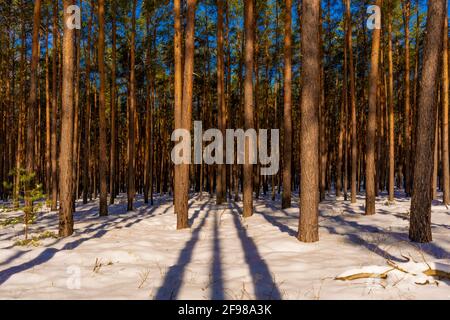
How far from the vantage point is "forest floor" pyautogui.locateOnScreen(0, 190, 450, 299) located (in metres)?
3.78

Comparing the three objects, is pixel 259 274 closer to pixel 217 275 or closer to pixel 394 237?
pixel 217 275

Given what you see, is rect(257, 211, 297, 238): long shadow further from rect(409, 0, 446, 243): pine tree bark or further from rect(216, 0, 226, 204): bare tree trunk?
rect(216, 0, 226, 204): bare tree trunk

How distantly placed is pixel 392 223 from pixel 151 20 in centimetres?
1564

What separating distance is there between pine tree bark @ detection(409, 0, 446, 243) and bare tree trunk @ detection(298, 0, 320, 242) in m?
1.74

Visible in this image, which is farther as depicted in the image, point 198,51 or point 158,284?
point 198,51

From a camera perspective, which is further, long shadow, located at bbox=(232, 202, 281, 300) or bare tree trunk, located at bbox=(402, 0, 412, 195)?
bare tree trunk, located at bbox=(402, 0, 412, 195)

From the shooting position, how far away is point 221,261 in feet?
17.7

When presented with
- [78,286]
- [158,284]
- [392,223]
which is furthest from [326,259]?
[392,223]

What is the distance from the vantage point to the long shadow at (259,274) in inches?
148

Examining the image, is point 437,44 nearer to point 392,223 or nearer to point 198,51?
point 392,223

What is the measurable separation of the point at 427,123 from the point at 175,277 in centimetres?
493

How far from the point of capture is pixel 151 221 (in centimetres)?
1030

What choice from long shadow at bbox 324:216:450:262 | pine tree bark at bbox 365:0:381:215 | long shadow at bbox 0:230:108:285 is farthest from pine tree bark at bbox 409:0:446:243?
long shadow at bbox 0:230:108:285

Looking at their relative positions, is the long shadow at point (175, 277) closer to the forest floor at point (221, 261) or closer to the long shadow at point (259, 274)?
the forest floor at point (221, 261)
